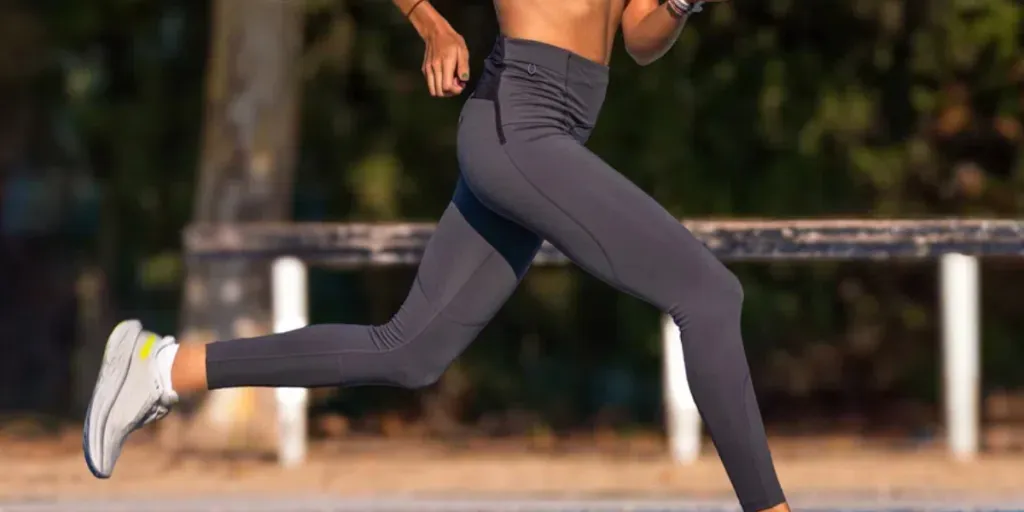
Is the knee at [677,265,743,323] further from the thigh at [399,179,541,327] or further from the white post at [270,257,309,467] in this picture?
the white post at [270,257,309,467]

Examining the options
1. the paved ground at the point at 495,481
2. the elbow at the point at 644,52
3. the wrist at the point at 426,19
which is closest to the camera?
the wrist at the point at 426,19

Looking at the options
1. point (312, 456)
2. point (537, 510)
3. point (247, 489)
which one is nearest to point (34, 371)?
point (312, 456)

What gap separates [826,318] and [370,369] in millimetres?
6135

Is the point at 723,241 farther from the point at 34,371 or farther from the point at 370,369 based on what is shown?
the point at 34,371

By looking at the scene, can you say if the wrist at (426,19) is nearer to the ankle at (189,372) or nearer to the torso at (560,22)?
the torso at (560,22)

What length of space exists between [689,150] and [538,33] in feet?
18.5

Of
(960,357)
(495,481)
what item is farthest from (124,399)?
A: (960,357)

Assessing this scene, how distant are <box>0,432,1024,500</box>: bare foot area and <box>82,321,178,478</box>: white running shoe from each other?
2220 millimetres

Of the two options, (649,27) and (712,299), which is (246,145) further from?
(712,299)

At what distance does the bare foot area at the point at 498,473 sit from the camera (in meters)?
6.63

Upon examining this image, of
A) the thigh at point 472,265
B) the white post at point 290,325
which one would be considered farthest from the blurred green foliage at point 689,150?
the thigh at point 472,265

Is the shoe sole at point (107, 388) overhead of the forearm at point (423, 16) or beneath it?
beneath

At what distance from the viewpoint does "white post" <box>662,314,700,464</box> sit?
24.3 ft

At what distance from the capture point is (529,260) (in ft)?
13.9
